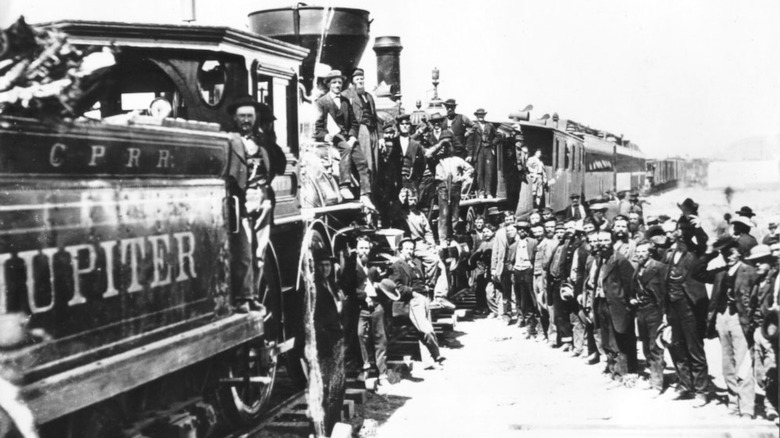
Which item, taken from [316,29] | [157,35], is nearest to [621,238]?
[316,29]

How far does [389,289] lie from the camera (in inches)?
408

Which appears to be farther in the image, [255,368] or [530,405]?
[530,405]

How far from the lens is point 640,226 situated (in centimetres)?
1517

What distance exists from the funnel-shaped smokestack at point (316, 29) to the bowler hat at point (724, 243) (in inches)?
203

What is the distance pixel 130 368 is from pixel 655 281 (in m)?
6.55

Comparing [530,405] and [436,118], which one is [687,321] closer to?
[530,405]

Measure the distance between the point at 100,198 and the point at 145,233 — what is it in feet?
1.58

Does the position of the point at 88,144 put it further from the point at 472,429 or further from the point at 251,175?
the point at 472,429

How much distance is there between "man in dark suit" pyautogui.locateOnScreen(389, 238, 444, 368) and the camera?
10633 mm

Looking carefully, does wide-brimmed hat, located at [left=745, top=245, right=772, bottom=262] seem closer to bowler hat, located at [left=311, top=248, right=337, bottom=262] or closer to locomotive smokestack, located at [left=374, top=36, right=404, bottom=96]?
bowler hat, located at [left=311, top=248, right=337, bottom=262]

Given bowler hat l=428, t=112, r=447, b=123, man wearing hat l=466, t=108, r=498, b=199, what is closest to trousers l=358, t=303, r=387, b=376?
bowler hat l=428, t=112, r=447, b=123

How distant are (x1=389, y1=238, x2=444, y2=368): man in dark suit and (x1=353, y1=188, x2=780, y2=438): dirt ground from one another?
412 mm

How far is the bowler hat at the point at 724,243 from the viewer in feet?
29.0

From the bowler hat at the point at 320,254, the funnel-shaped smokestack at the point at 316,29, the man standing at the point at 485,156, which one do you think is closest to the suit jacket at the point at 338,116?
→ the funnel-shaped smokestack at the point at 316,29
